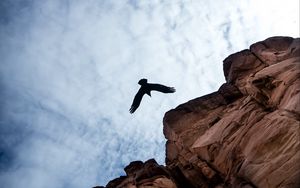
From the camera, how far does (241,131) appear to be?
19625mm

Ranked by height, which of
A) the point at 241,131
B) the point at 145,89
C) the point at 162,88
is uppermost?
the point at 145,89

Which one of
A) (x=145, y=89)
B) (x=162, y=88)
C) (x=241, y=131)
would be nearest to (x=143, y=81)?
(x=145, y=89)

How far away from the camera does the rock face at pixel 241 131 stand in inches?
605

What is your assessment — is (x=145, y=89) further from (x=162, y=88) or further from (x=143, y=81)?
(x=162, y=88)

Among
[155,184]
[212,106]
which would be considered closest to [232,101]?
[212,106]

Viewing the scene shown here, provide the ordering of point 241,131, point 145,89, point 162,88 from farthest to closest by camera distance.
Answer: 1. point 145,89
2. point 162,88
3. point 241,131

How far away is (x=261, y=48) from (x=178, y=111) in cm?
864

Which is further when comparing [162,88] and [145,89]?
[145,89]

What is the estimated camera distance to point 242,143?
735 inches

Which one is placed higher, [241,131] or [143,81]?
[143,81]

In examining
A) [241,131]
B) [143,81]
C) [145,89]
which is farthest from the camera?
[145,89]

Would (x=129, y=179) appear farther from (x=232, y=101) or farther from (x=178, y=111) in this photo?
(x=232, y=101)

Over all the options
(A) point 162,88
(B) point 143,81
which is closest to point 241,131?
(A) point 162,88

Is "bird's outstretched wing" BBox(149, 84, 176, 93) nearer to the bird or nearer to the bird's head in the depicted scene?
the bird
